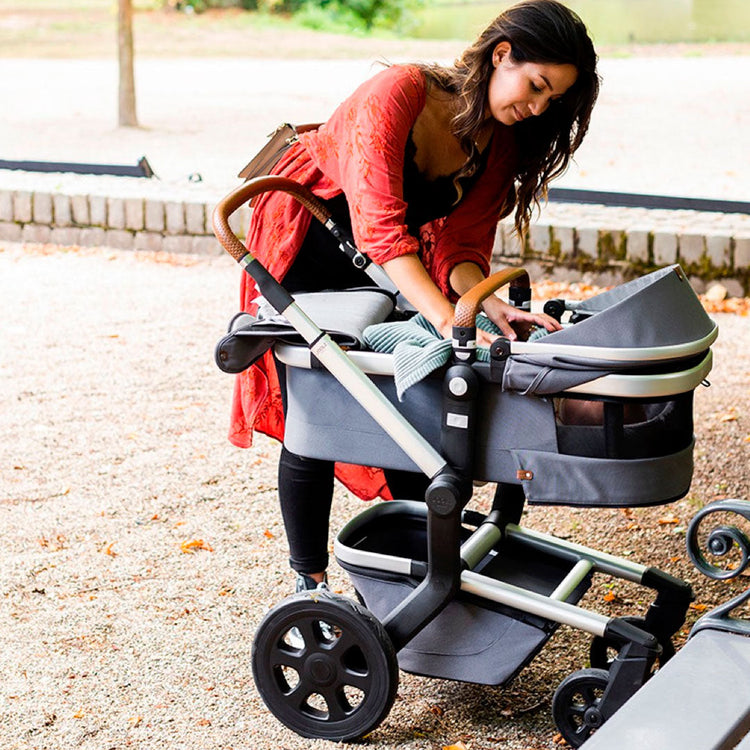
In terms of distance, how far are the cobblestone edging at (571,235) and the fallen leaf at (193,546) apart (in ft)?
8.81

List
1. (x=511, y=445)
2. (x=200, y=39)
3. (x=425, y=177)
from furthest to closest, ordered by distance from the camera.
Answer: (x=200, y=39)
(x=425, y=177)
(x=511, y=445)

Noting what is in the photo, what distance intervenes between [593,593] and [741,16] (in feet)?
88.5

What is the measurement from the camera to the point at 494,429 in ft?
7.68

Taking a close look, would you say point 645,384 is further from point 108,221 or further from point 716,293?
point 108,221

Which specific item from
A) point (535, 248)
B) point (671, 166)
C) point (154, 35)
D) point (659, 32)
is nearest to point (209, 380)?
point (535, 248)

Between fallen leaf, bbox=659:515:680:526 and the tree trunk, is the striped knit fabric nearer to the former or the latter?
fallen leaf, bbox=659:515:680:526

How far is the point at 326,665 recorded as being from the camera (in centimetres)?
249

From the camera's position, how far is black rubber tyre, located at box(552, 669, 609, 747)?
2.46 m

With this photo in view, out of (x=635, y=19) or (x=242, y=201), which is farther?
(x=635, y=19)

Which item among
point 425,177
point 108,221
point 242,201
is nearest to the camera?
point 242,201

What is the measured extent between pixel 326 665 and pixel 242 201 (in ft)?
3.31

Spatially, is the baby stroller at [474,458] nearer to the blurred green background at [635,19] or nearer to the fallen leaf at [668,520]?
the fallen leaf at [668,520]

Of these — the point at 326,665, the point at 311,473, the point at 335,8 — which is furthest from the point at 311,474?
the point at 335,8

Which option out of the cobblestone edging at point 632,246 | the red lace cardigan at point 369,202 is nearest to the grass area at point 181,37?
the cobblestone edging at point 632,246
